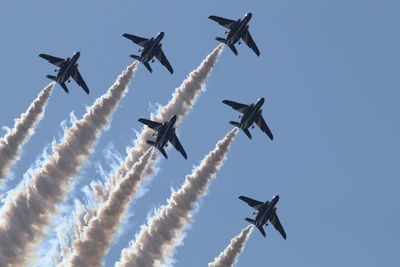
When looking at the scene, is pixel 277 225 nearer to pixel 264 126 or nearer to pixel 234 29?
pixel 264 126

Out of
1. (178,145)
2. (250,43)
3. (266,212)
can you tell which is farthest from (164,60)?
(266,212)

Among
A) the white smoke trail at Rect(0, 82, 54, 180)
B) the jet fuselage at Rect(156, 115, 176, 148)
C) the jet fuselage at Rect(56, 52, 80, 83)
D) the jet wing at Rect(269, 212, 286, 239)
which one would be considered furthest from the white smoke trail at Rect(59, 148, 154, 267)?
the jet wing at Rect(269, 212, 286, 239)

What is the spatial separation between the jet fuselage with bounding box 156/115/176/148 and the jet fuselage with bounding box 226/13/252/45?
49.6 feet

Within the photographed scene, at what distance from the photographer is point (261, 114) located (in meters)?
127

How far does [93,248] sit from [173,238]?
1032 cm

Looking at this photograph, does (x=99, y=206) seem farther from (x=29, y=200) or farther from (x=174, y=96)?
(x=174, y=96)

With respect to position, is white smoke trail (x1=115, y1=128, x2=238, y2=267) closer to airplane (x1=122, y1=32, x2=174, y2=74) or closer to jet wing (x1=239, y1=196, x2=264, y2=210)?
jet wing (x1=239, y1=196, x2=264, y2=210)

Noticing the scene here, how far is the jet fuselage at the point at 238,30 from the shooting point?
129250 mm

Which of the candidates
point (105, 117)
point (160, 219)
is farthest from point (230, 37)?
point (160, 219)

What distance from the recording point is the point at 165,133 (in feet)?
389

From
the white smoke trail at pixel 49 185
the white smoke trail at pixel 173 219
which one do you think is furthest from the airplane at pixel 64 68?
the white smoke trail at pixel 173 219

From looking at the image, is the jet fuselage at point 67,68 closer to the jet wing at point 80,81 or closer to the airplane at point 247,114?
the jet wing at point 80,81

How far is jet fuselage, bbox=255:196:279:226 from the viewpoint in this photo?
119 meters

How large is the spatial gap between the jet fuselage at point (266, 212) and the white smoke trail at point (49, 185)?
19938mm
